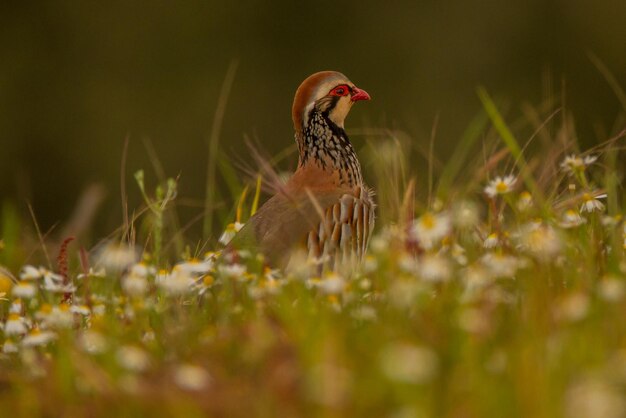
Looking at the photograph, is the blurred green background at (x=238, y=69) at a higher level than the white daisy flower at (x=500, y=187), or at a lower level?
higher

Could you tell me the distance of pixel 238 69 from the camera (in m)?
18.6

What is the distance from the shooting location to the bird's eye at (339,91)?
16.7 ft

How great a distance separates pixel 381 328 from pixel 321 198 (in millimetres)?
1998

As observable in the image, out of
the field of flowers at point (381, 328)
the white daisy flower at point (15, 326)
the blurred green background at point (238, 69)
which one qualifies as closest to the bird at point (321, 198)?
the field of flowers at point (381, 328)

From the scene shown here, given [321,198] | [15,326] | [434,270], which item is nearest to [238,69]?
[321,198]

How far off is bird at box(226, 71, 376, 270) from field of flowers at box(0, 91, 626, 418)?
0.35m

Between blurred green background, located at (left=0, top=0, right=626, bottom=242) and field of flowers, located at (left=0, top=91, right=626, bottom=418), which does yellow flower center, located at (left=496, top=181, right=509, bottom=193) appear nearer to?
field of flowers, located at (left=0, top=91, right=626, bottom=418)

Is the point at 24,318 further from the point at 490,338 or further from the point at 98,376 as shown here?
the point at 490,338

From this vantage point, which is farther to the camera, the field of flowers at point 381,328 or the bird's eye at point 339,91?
the bird's eye at point 339,91

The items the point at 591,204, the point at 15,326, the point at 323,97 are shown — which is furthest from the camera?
the point at 323,97

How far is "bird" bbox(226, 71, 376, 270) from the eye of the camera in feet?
14.5

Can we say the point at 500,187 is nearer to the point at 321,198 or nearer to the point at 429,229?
the point at 429,229

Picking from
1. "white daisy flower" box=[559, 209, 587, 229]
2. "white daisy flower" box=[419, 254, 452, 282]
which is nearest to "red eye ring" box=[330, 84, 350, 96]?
"white daisy flower" box=[559, 209, 587, 229]

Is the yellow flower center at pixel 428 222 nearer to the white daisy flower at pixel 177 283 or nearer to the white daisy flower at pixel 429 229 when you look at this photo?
the white daisy flower at pixel 429 229
